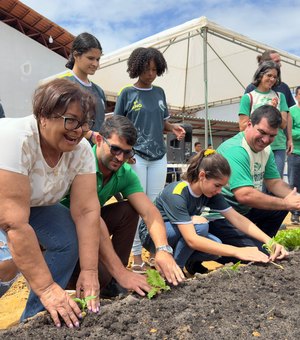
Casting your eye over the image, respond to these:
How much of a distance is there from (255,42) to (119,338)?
6.91m

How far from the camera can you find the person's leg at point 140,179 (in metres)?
3.33

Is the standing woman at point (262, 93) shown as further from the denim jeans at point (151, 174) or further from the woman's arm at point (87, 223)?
the woman's arm at point (87, 223)

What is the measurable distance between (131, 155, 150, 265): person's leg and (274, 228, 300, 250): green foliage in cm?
113

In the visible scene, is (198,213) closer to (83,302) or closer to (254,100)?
(83,302)

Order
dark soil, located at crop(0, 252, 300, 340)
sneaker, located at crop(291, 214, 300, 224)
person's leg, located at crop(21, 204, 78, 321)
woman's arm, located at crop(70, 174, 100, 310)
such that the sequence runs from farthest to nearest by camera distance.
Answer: sneaker, located at crop(291, 214, 300, 224) < person's leg, located at crop(21, 204, 78, 321) < woman's arm, located at crop(70, 174, 100, 310) < dark soil, located at crop(0, 252, 300, 340)

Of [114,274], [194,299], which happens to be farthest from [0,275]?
[194,299]

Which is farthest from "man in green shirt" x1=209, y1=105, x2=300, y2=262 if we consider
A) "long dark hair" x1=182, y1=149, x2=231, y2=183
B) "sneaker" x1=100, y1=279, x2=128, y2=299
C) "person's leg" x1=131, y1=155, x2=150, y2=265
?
"sneaker" x1=100, y1=279, x2=128, y2=299

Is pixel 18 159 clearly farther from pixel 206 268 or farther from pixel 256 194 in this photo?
pixel 206 268

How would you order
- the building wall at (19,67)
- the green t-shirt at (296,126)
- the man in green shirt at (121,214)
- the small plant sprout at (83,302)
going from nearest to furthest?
the small plant sprout at (83,302), the man in green shirt at (121,214), the green t-shirt at (296,126), the building wall at (19,67)

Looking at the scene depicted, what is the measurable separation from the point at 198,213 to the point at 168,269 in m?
0.91

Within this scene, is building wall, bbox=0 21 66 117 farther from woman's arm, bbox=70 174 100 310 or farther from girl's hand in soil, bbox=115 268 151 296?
girl's hand in soil, bbox=115 268 151 296

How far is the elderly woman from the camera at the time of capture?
1.67 m

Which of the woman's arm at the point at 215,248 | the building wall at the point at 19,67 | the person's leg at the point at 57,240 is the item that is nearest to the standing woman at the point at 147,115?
the woman's arm at the point at 215,248

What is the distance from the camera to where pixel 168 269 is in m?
2.20
